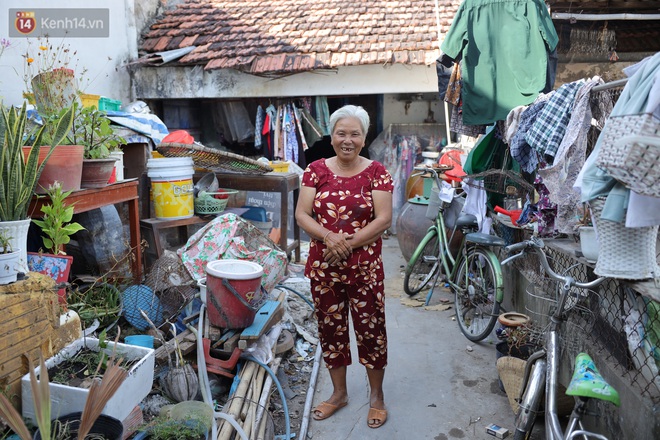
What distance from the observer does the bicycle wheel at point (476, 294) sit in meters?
5.03

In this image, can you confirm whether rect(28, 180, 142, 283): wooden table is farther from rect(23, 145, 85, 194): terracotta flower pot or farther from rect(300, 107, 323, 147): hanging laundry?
rect(300, 107, 323, 147): hanging laundry

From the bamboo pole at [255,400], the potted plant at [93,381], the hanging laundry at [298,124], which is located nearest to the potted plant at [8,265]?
the potted plant at [93,381]

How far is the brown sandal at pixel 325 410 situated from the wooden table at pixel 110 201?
7.13ft

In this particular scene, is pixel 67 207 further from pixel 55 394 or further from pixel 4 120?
pixel 55 394

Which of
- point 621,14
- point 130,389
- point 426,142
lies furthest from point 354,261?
point 426,142

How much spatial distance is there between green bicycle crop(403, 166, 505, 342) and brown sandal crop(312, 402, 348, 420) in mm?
1728

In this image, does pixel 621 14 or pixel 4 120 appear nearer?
pixel 4 120

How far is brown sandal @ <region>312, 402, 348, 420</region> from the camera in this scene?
3719 millimetres

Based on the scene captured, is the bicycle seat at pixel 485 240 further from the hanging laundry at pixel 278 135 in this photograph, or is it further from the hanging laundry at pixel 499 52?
the hanging laundry at pixel 278 135

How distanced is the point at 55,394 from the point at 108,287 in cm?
163

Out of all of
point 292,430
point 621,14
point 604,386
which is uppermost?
point 621,14

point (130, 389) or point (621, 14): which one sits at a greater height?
point (621, 14)

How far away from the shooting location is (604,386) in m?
2.16

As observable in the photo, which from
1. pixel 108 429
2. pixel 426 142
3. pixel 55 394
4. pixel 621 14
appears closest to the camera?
pixel 108 429
